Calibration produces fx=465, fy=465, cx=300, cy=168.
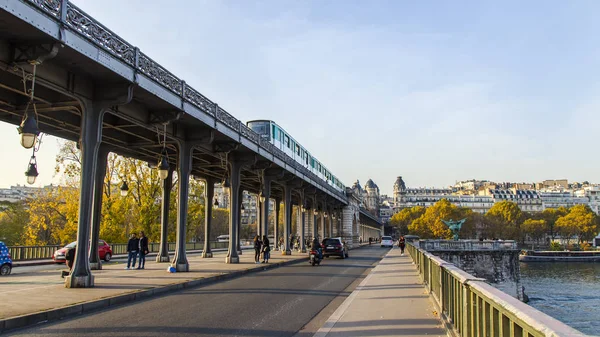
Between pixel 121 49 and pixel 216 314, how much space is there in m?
8.93

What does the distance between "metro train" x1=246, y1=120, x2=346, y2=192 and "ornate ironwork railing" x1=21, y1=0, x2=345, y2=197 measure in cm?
900

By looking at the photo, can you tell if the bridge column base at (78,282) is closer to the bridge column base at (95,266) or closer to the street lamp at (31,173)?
the street lamp at (31,173)

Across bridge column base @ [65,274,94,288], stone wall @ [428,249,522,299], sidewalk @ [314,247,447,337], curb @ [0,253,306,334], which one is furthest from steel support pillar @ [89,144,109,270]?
stone wall @ [428,249,522,299]

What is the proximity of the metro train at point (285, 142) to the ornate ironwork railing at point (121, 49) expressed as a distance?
9.00 metres

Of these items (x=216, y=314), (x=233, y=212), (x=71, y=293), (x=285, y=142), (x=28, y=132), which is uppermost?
(x=285, y=142)

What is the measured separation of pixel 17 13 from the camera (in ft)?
34.1

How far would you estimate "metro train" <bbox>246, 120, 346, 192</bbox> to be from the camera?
35531 millimetres

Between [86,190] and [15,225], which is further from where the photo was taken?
[15,225]

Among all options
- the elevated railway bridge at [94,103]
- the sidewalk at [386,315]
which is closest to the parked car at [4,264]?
the elevated railway bridge at [94,103]

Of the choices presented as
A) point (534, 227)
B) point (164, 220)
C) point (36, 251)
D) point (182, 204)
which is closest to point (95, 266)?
point (182, 204)

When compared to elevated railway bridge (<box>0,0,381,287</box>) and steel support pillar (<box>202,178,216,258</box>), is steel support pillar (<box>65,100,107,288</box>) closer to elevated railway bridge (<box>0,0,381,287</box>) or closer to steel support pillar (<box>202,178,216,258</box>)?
elevated railway bridge (<box>0,0,381,287</box>)

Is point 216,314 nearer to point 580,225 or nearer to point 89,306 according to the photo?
point 89,306

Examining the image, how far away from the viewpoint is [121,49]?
47.7ft

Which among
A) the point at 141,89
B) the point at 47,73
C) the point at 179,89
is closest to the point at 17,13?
the point at 47,73
